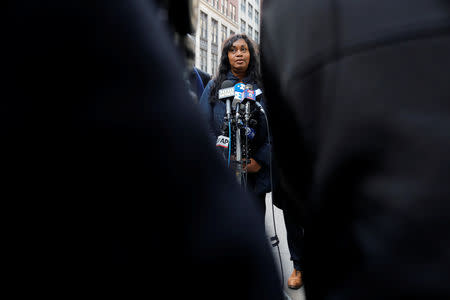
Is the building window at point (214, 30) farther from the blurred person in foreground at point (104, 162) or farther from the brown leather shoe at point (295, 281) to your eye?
the blurred person in foreground at point (104, 162)

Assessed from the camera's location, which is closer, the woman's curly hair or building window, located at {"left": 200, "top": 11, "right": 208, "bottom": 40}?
the woman's curly hair

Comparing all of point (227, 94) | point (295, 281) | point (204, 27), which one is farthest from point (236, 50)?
point (204, 27)

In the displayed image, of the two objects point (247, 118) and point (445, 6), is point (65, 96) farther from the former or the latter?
point (247, 118)

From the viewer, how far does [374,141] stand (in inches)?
21.8

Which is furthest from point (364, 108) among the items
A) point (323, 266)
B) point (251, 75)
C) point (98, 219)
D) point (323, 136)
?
point (251, 75)

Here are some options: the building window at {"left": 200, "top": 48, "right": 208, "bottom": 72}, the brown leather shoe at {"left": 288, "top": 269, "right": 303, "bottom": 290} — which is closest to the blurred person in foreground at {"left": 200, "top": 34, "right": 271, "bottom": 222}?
the brown leather shoe at {"left": 288, "top": 269, "right": 303, "bottom": 290}

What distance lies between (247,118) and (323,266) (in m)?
1.74

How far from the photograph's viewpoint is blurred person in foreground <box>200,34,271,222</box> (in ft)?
7.83

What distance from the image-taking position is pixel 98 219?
252 millimetres

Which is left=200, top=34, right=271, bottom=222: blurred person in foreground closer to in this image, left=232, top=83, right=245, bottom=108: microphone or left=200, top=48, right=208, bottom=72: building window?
left=232, top=83, right=245, bottom=108: microphone

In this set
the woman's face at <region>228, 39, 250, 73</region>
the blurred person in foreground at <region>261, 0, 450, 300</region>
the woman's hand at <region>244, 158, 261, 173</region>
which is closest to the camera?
the blurred person in foreground at <region>261, 0, 450, 300</region>

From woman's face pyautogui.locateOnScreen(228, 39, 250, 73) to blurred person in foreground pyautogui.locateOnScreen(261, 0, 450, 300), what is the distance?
1953mm

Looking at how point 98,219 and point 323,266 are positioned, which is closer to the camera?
point 98,219

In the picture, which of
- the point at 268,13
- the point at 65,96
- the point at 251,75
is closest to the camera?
the point at 65,96
